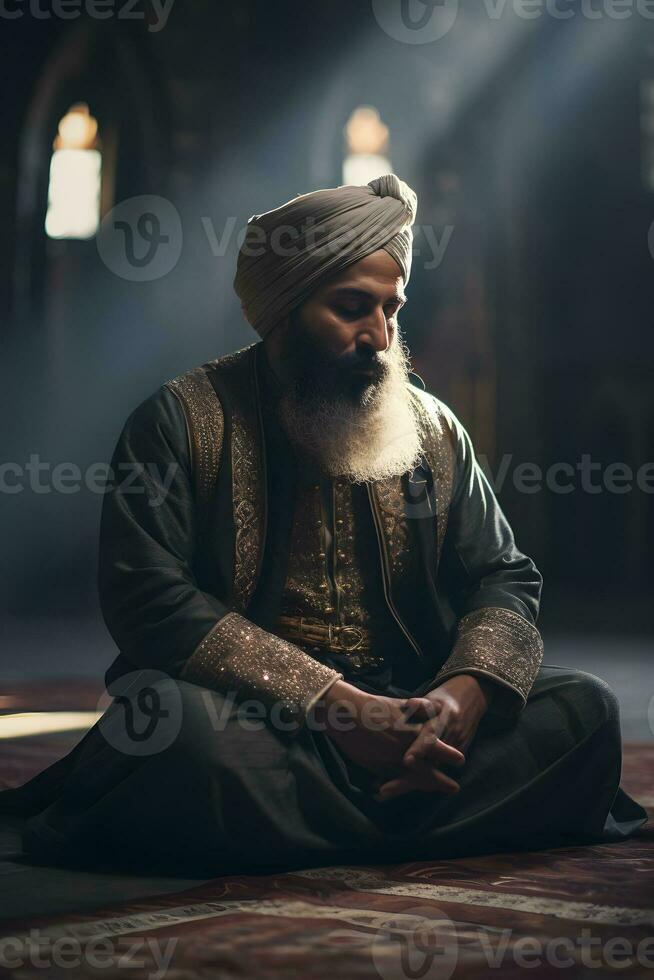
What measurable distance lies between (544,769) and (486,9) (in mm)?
7986

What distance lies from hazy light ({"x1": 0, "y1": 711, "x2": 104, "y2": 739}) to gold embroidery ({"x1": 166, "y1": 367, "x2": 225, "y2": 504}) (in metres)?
2.01

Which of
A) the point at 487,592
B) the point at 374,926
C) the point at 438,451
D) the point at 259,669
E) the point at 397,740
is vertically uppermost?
the point at 438,451

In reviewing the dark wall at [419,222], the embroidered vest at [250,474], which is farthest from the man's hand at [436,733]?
→ the dark wall at [419,222]

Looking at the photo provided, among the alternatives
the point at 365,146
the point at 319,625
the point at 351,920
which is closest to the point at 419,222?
the point at 365,146

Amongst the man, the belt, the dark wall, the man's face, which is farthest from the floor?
the dark wall

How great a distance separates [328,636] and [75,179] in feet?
25.5

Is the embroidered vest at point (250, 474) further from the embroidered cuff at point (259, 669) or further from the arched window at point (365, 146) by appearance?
the arched window at point (365, 146)

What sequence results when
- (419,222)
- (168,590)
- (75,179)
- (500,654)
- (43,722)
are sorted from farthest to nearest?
(75,179)
(419,222)
(43,722)
(500,654)
(168,590)

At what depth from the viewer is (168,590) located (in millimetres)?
2551

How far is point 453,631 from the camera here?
2891mm

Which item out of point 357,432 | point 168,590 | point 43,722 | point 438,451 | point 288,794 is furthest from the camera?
point 43,722

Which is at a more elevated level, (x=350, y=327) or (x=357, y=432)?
(x=350, y=327)

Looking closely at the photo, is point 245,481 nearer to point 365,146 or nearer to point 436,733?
point 436,733

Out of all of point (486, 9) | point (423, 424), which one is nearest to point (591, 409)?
point (486, 9)
